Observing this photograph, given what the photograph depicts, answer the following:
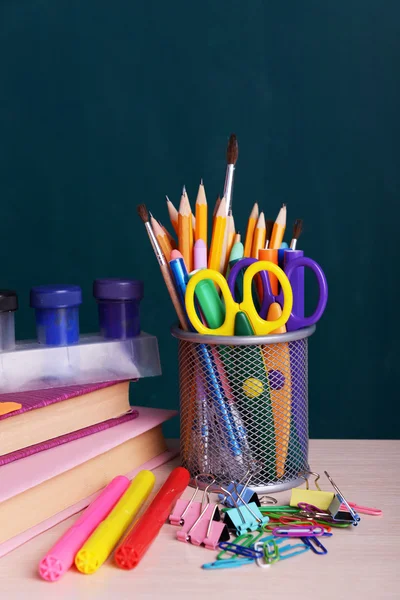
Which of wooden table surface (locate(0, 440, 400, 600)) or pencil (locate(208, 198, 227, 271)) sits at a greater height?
pencil (locate(208, 198, 227, 271))

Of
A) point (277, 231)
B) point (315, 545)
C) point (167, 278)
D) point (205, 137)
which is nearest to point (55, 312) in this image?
point (167, 278)

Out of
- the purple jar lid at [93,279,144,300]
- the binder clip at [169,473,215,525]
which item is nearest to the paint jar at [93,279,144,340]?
the purple jar lid at [93,279,144,300]

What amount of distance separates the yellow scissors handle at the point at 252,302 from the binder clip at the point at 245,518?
0.48 ft

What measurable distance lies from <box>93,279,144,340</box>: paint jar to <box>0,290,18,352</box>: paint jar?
0.28 ft

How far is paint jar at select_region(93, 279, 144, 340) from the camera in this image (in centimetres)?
73

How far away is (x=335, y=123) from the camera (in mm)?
1397

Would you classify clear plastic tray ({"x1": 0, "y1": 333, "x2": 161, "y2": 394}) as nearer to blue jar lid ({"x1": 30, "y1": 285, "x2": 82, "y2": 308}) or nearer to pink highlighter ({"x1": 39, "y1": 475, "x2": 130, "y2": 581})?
blue jar lid ({"x1": 30, "y1": 285, "x2": 82, "y2": 308})

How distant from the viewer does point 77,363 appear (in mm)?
708

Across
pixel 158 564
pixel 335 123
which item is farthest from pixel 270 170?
pixel 158 564

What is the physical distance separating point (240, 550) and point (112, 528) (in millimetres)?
89

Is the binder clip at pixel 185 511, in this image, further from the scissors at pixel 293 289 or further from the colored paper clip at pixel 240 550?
the scissors at pixel 293 289

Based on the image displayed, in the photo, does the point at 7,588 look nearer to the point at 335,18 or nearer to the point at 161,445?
the point at 161,445

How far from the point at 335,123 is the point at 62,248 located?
1.84ft

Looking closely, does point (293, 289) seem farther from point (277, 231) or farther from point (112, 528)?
Result: point (112, 528)
